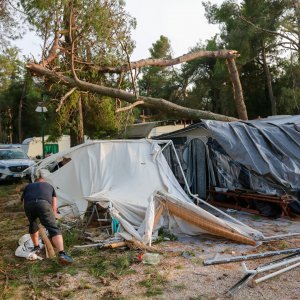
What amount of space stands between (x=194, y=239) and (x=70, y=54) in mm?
7727

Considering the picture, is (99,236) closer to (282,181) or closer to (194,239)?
(194,239)

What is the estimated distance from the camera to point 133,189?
27.1 ft

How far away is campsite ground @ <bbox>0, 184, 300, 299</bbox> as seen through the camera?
4.73 metres

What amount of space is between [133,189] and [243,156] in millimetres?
2654

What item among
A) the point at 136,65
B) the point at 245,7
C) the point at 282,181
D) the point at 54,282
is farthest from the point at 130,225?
the point at 245,7

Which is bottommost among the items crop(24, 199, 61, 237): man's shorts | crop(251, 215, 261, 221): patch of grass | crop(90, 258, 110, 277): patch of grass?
crop(251, 215, 261, 221): patch of grass

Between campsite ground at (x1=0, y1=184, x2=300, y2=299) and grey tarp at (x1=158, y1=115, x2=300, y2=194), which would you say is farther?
grey tarp at (x1=158, y1=115, x2=300, y2=194)

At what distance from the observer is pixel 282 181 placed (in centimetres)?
862

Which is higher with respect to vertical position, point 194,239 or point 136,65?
point 136,65

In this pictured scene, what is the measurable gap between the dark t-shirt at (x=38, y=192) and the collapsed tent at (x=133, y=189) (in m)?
1.29

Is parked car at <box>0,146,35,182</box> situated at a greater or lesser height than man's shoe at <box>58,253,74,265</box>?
greater

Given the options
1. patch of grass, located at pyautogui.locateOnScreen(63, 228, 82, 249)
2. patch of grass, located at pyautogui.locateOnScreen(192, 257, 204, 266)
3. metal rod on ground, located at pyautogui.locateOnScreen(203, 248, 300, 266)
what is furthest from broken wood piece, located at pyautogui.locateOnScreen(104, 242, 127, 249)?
metal rod on ground, located at pyautogui.locateOnScreen(203, 248, 300, 266)

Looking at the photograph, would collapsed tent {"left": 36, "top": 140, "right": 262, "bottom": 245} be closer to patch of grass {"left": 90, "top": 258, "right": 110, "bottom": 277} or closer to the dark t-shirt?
patch of grass {"left": 90, "top": 258, "right": 110, "bottom": 277}

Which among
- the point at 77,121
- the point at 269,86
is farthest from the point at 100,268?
the point at 269,86
